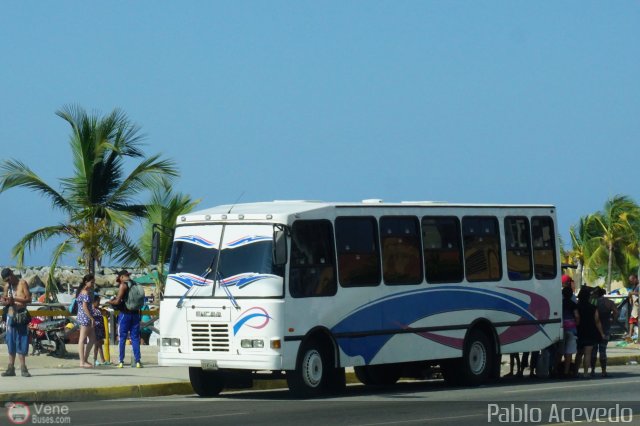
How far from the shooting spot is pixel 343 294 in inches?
787

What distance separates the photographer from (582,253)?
78125 millimetres

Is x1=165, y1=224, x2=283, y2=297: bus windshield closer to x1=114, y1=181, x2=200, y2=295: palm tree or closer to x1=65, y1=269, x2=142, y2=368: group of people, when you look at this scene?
x1=65, y1=269, x2=142, y2=368: group of people

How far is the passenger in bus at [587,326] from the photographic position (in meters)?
24.1

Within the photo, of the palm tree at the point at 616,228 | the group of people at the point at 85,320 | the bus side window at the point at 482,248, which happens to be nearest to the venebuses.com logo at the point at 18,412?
the group of people at the point at 85,320

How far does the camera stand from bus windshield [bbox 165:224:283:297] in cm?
1902

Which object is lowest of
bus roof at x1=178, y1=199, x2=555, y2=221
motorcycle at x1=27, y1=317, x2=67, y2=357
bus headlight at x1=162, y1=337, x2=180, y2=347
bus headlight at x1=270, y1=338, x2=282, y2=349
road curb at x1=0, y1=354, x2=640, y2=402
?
road curb at x1=0, y1=354, x2=640, y2=402

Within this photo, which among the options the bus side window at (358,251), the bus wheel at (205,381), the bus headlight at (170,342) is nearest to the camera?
the bus headlight at (170,342)

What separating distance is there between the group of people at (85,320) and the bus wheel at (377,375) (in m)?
4.29

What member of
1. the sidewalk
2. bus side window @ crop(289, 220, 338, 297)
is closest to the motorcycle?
the sidewalk

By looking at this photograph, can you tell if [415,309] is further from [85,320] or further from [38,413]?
[38,413]

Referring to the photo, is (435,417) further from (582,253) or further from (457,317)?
(582,253)

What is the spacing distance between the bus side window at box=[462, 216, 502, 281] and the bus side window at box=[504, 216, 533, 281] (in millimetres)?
300

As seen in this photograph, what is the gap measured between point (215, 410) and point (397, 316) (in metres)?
4.89

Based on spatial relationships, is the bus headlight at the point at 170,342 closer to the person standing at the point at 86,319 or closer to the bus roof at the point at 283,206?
the bus roof at the point at 283,206
